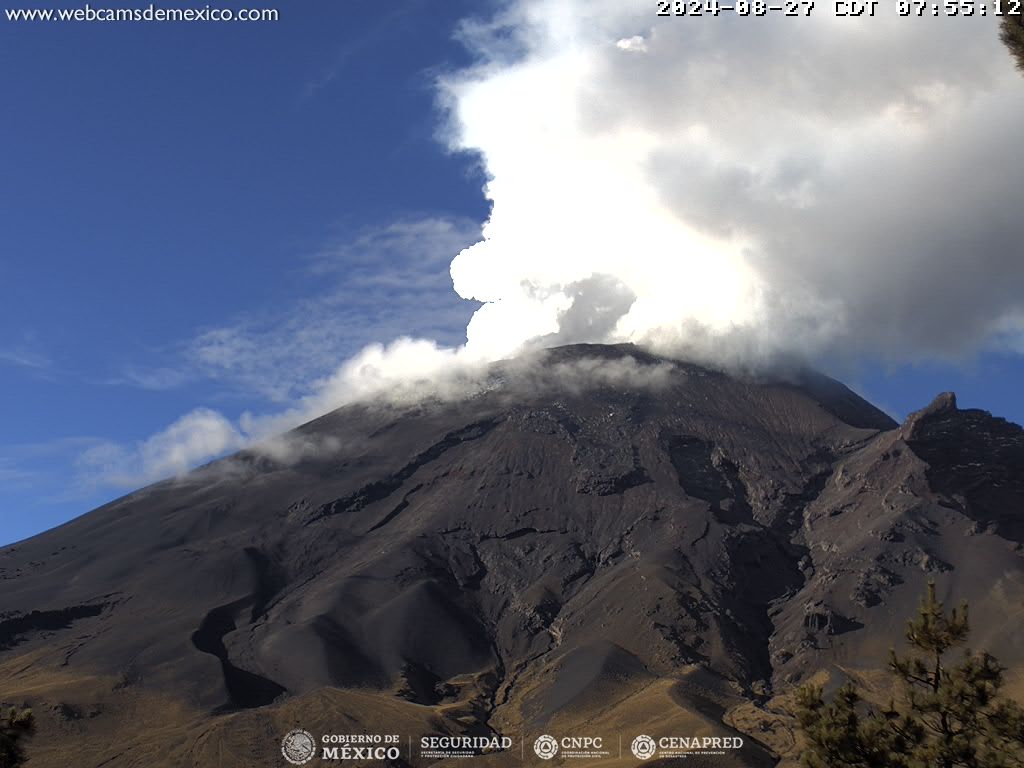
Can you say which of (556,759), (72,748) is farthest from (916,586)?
(72,748)

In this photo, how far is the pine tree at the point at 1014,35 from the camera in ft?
64.3

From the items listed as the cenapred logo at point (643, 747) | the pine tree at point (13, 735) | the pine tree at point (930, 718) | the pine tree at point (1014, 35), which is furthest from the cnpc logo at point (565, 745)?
the pine tree at point (1014, 35)

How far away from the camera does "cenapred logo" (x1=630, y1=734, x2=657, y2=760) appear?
12930 centimetres

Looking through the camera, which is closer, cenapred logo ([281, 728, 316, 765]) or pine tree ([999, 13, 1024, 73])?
pine tree ([999, 13, 1024, 73])

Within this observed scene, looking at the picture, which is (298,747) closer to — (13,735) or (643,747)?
(643,747)

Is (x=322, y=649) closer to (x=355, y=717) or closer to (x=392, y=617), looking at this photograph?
(x=392, y=617)

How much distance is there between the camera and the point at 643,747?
132 meters

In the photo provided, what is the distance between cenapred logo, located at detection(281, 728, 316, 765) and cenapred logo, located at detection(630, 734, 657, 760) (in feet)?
128

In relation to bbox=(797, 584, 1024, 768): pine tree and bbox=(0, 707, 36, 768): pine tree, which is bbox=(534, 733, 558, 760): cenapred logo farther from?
bbox=(0, 707, 36, 768): pine tree

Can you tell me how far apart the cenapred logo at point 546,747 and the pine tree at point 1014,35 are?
128933mm

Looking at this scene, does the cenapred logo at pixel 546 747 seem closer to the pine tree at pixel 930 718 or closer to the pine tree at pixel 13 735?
the pine tree at pixel 930 718

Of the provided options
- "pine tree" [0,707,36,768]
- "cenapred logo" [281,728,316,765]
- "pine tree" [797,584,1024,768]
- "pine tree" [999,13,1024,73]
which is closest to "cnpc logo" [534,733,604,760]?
"cenapred logo" [281,728,316,765]

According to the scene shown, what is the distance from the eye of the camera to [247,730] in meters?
142

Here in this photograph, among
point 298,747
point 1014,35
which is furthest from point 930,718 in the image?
point 298,747
